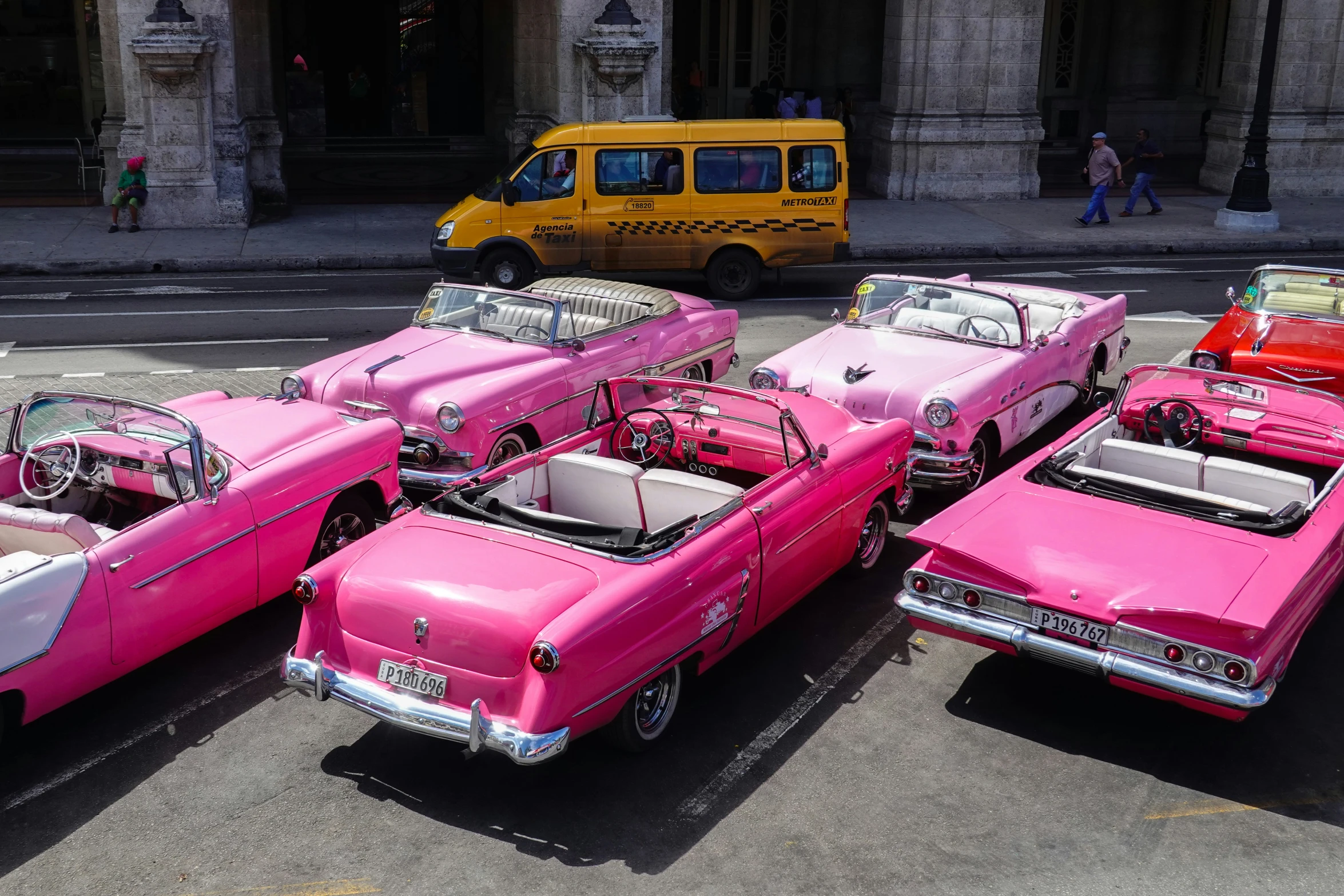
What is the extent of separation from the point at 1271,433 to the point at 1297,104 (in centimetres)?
1965

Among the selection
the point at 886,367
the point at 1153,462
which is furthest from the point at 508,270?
the point at 1153,462

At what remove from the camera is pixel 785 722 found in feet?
22.8

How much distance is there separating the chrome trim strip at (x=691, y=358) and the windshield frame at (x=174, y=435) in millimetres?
4102

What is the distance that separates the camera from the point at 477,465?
30.9ft

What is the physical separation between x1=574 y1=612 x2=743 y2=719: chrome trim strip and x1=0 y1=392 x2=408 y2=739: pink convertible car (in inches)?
96.1

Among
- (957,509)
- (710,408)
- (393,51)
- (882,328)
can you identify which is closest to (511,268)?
(882,328)

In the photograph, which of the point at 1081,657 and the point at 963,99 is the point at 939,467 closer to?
the point at 1081,657

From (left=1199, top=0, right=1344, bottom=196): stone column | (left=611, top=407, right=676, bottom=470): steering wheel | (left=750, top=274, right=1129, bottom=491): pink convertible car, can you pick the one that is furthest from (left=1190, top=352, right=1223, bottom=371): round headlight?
(left=1199, top=0, right=1344, bottom=196): stone column

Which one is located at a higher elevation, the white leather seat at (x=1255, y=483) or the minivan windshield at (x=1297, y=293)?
the minivan windshield at (x=1297, y=293)

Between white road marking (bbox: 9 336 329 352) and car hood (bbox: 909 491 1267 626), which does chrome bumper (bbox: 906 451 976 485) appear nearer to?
car hood (bbox: 909 491 1267 626)

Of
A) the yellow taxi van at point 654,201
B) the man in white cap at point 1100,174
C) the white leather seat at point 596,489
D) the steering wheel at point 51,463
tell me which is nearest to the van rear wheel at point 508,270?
the yellow taxi van at point 654,201

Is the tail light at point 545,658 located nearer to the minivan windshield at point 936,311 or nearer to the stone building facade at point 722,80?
the minivan windshield at point 936,311

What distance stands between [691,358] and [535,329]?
1.67 metres

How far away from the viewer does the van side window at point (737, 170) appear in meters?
16.6
